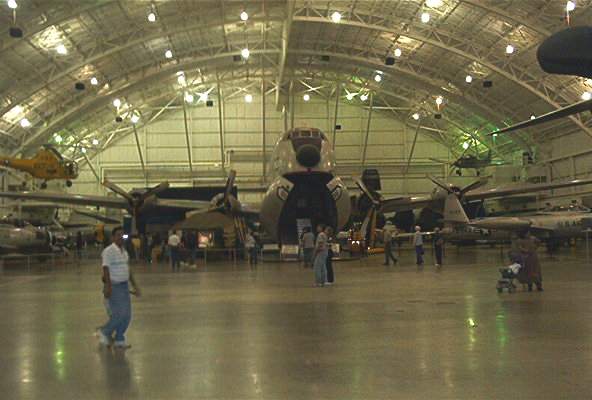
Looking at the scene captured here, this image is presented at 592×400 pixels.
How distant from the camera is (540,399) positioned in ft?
17.7

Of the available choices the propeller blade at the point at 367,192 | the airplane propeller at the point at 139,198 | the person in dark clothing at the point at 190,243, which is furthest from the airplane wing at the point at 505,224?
the airplane propeller at the point at 139,198

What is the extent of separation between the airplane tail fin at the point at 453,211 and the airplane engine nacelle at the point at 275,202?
8312 mm

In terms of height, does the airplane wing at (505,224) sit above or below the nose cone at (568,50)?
below

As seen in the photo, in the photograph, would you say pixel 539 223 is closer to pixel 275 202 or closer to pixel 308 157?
pixel 308 157

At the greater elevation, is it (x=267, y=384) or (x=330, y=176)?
(x=330, y=176)

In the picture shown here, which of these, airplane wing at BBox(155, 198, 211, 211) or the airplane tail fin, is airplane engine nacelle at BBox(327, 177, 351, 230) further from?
airplane wing at BBox(155, 198, 211, 211)

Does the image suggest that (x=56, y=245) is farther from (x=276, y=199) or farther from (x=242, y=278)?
(x=242, y=278)

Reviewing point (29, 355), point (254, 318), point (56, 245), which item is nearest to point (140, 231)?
point (56, 245)

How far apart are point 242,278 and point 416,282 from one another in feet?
18.3

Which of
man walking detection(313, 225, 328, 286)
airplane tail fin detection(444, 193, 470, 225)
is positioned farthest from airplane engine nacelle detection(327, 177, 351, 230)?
man walking detection(313, 225, 328, 286)

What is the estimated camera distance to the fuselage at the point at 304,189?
27094mm

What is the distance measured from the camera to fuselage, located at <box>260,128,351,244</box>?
88.9ft

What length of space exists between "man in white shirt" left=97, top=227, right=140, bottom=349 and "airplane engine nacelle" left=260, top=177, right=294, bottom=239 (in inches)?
730

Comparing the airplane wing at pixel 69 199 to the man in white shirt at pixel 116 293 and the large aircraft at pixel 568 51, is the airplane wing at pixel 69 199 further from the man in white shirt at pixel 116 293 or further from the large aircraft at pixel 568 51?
the large aircraft at pixel 568 51
